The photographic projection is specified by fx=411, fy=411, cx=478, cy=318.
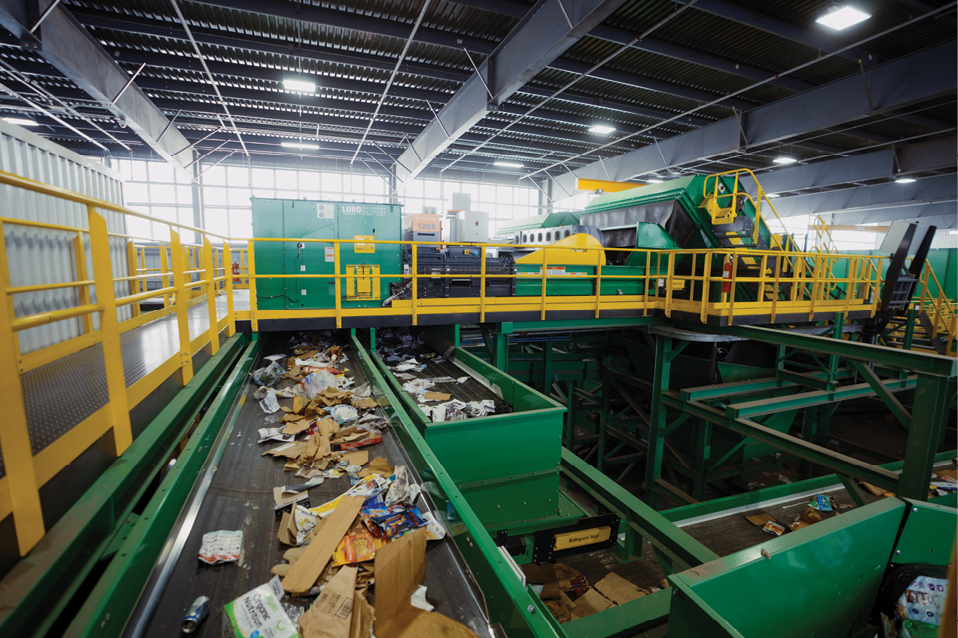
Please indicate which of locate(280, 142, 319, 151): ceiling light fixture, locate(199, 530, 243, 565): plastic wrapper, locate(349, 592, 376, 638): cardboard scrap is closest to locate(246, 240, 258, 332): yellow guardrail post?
locate(199, 530, 243, 565): plastic wrapper

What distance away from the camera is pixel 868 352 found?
15.0 ft

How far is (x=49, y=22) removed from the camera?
266 inches

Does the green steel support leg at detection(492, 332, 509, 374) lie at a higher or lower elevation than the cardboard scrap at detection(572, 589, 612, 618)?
higher

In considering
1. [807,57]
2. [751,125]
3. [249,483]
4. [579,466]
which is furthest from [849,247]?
[249,483]

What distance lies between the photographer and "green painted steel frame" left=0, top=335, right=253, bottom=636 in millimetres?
1261

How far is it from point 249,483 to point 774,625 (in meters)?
3.30

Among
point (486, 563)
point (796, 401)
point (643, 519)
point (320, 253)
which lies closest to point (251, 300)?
point (320, 253)

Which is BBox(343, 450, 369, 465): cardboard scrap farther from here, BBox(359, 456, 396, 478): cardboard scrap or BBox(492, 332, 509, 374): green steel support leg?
BBox(492, 332, 509, 374): green steel support leg

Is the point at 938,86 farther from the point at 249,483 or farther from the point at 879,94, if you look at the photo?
the point at 249,483

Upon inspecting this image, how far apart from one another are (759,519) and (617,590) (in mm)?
2094

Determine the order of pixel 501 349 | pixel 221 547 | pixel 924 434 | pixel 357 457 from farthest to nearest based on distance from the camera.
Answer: pixel 501 349, pixel 924 434, pixel 357 457, pixel 221 547

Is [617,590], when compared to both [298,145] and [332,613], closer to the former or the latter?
[332,613]

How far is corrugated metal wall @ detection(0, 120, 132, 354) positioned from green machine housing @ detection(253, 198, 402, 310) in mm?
1895

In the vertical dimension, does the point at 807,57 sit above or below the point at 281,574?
above
